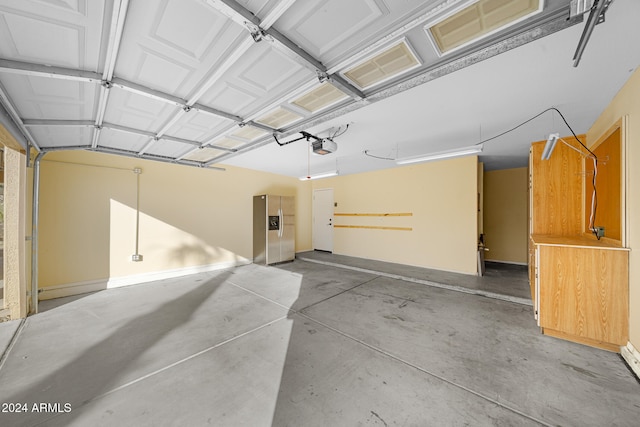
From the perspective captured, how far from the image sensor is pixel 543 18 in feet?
4.52

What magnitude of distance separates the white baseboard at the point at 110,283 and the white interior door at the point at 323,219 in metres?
3.56

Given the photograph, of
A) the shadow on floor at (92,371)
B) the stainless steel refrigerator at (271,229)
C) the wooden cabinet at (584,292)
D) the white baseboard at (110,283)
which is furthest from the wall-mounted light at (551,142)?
the white baseboard at (110,283)

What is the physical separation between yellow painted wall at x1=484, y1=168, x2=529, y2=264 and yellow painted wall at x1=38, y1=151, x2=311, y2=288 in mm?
6717

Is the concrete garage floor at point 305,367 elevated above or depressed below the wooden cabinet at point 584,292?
below

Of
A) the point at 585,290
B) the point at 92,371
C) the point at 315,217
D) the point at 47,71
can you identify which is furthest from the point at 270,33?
the point at 315,217

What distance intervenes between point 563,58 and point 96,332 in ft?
17.9

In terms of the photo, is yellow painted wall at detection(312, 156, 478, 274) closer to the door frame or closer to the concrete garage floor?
the door frame

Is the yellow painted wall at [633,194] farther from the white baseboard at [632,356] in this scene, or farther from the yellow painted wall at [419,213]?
the yellow painted wall at [419,213]

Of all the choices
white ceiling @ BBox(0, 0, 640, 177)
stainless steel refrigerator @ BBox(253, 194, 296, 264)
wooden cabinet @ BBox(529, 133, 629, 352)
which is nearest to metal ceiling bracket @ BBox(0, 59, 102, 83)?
white ceiling @ BBox(0, 0, 640, 177)

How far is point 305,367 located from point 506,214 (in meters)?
6.68

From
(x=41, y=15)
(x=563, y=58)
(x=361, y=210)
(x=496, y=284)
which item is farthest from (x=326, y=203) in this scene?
(x=41, y=15)

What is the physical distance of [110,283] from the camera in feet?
13.7

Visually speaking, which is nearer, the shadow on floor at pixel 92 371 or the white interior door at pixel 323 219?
the shadow on floor at pixel 92 371

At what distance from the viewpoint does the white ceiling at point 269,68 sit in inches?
53.7
